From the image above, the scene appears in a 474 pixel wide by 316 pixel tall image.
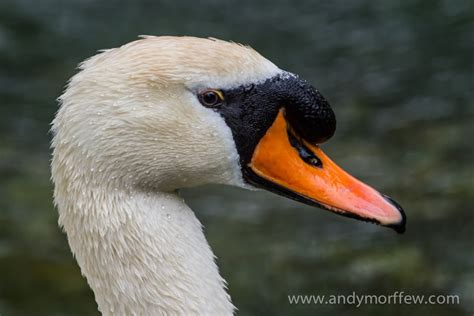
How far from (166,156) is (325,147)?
4.87 metres

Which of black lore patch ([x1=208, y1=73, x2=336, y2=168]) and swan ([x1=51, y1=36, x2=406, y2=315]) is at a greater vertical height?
black lore patch ([x1=208, y1=73, x2=336, y2=168])

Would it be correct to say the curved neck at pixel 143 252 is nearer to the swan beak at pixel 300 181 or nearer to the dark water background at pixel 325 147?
the swan beak at pixel 300 181

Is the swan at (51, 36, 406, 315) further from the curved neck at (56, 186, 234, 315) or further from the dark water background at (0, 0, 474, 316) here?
the dark water background at (0, 0, 474, 316)

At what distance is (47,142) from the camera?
28.4 feet

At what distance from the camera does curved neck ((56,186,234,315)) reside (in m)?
3.39

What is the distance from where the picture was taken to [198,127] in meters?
3.45

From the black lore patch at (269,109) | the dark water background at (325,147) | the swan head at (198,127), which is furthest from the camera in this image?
the dark water background at (325,147)

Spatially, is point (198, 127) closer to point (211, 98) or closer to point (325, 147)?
point (211, 98)

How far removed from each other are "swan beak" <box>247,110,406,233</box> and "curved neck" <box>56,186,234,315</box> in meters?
0.32

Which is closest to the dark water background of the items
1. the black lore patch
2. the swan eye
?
the black lore patch

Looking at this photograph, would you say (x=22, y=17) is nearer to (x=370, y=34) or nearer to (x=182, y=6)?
(x=182, y=6)

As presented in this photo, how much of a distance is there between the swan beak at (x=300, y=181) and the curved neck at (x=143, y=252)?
316mm

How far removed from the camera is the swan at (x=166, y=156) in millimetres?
3332

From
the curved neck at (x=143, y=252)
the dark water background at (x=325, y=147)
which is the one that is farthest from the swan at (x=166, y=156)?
the dark water background at (x=325, y=147)
